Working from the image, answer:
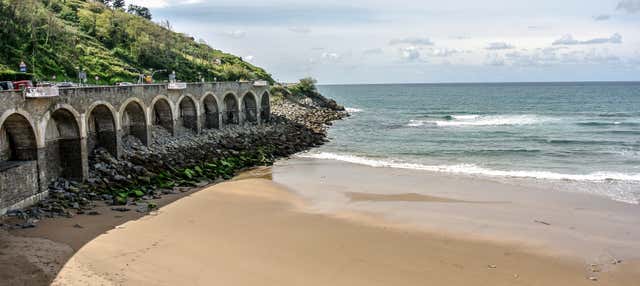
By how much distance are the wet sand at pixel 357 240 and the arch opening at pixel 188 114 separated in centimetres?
1046

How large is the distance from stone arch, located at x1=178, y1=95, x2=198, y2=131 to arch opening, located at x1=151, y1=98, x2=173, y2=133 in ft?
7.95

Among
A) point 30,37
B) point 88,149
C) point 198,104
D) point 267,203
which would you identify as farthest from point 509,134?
point 30,37

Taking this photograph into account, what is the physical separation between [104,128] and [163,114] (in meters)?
6.86

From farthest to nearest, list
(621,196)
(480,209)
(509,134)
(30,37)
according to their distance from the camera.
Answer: (509,134) < (30,37) < (621,196) < (480,209)

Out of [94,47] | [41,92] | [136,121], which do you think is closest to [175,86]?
[136,121]

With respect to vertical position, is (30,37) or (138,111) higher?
(30,37)

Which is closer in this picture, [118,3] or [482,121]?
[482,121]

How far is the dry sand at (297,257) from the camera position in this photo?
574 inches

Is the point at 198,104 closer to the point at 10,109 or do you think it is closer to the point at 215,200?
A: the point at 215,200

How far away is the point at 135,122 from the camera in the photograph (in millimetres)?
29406

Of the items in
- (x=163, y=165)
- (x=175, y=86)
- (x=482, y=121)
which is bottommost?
(x=482, y=121)

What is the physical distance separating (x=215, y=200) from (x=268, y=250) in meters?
7.02

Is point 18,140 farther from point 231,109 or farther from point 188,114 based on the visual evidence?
point 231,109

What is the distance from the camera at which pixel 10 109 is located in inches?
747
